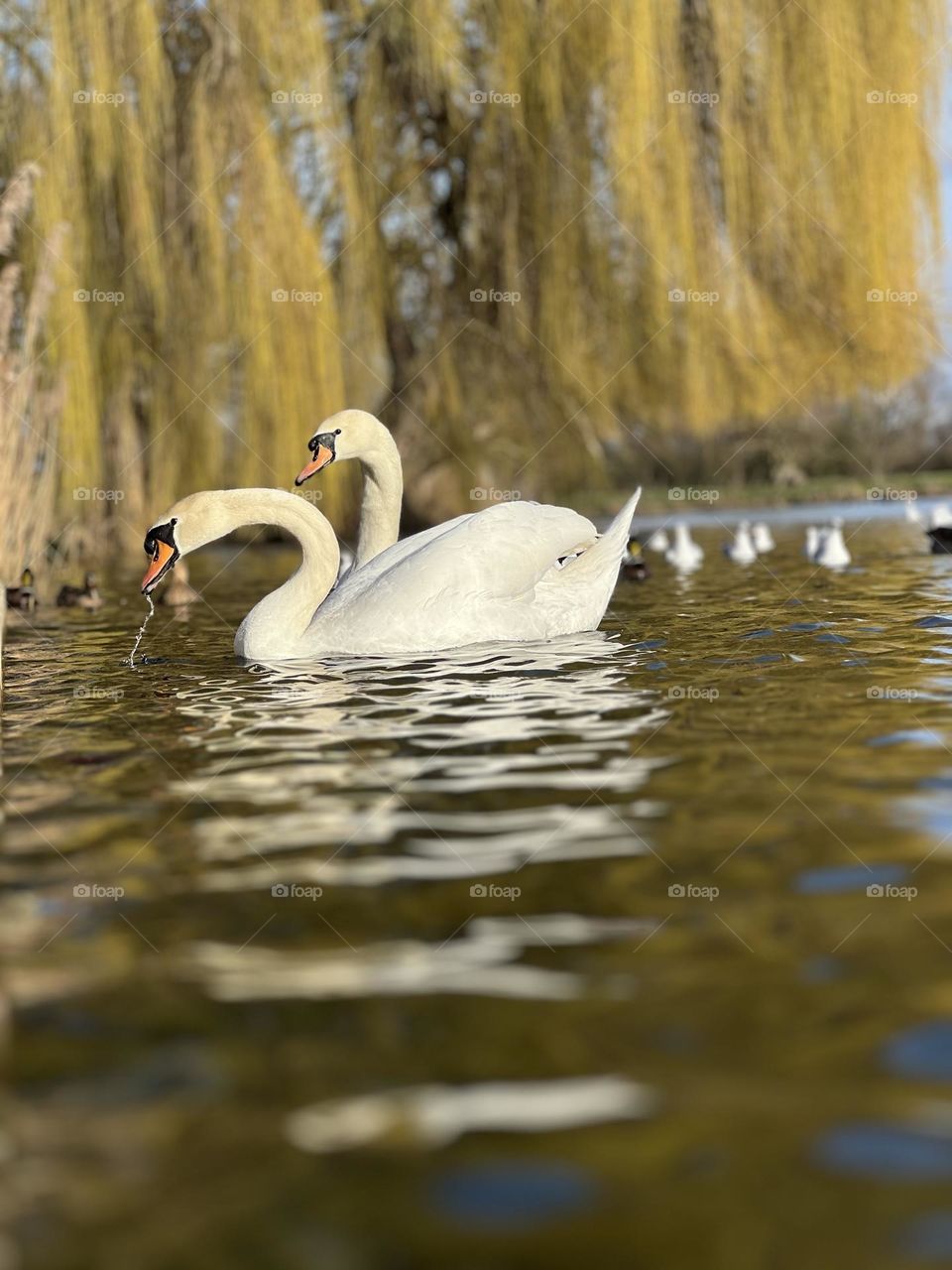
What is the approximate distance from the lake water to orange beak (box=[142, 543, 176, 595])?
124cm

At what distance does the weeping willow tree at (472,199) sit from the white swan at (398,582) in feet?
19.3

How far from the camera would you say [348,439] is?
8695 millimetres

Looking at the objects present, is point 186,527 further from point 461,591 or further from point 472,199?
point 472,199

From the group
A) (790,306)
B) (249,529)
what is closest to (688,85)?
(790,306)

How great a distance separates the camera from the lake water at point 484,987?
1.92m

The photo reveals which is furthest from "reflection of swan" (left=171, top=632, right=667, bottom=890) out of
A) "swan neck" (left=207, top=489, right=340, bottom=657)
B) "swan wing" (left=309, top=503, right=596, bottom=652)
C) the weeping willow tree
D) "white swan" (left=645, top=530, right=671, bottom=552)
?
"white swan" (left=645, top=530, right=671, bottom=552)

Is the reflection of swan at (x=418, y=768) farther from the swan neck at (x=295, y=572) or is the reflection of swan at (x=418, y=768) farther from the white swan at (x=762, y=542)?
the white swan at (x=762, y=542)

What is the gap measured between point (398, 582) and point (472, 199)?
10185mm

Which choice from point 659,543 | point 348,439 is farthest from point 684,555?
point 348,439

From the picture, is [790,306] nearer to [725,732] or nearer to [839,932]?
[725,732]

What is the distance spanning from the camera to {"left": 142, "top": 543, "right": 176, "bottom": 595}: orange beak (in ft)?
22.3

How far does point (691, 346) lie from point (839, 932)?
41.0ft

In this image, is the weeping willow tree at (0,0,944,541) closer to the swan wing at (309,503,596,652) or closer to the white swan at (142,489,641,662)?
the white swan at (142,489,641,662)

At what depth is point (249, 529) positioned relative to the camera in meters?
23.1
